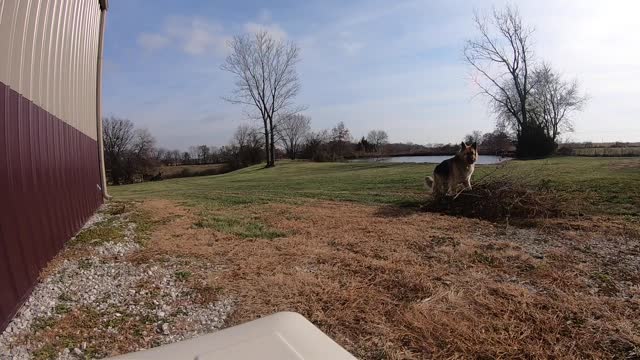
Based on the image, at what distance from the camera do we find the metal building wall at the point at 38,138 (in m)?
4.23

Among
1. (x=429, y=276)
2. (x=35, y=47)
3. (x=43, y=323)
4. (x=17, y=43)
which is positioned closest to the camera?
(x=43, y=323)

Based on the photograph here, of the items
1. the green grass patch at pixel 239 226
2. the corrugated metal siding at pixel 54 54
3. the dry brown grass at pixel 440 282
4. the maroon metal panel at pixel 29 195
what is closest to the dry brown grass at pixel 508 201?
the dry brown grass at pixel 440 282

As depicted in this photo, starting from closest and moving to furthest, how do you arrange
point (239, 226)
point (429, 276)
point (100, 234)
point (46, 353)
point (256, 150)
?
point (46, 353), point (429, 276), point (100, 234), point (239, 226), point (256, 150)

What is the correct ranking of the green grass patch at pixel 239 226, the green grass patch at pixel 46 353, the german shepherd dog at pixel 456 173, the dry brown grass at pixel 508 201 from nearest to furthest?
the green grass patch at pixel 46 353, the green grass patch at pixel 239 226, the dry brown grass at pixel 508 201, the german shepherd dog at pixel 456 173

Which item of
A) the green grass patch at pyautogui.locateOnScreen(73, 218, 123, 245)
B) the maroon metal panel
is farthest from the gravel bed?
the green grass patch at pyautogui.locateOnScreen(73, 218, 123, 245)

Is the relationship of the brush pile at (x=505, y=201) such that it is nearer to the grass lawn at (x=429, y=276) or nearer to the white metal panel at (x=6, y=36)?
the grass lawn at (x=429, y=276)

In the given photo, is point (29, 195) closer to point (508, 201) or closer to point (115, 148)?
point (508, 201)

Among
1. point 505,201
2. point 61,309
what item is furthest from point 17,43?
point 505,201

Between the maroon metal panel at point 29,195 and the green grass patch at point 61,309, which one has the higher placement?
the maroon metal panel at point 29,195

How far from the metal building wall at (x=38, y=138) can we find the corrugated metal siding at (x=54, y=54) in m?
0.01

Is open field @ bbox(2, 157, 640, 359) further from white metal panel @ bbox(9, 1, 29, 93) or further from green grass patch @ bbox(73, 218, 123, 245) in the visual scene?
white metal panel @ bbox(9, 1, 29, 93)

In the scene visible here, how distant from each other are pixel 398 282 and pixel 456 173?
7040mm

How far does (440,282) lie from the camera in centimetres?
493

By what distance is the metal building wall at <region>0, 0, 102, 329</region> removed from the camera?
423 cm
